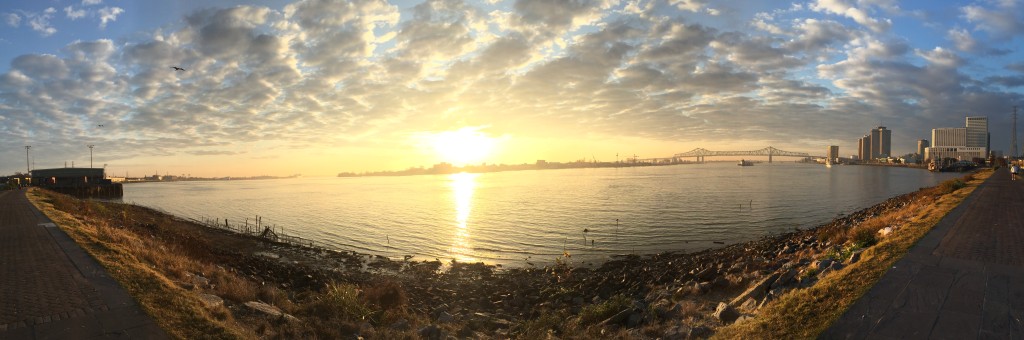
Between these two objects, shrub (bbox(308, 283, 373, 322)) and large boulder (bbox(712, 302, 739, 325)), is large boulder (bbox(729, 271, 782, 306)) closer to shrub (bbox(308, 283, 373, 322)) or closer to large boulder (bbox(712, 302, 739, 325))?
large boulder (bbox(712, 302, 739, 325))

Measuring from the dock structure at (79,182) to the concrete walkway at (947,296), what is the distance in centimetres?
12889

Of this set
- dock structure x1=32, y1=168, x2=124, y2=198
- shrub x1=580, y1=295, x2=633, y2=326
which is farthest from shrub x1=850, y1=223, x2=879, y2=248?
dock structure x1=32, y1=168, x2=124, y2=198

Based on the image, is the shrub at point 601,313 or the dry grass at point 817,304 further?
the shrub at point 601,313

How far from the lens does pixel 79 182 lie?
103750mm

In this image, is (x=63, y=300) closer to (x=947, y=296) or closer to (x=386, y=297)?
(x=386, y=297)

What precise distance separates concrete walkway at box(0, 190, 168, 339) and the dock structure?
11156 cm

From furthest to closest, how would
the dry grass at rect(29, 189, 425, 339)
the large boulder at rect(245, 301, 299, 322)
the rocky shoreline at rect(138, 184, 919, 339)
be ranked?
1. the rocky shoreline at rect(138, 184, 919, 339)
2. the large boulder at rect(245, 301, 299, 322)
3. the dry grass at rect(29, 189, 425, 339)

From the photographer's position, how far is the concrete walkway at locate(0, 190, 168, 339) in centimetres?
757

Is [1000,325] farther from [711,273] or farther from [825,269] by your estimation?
[711,273]

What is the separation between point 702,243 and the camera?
1118 inches

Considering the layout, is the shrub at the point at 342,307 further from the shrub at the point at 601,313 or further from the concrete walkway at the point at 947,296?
the concrete walkway at the point at 947,296

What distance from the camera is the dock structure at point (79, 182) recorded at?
97.5 metres

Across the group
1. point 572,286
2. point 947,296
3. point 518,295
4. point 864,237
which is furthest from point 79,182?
point 947,296

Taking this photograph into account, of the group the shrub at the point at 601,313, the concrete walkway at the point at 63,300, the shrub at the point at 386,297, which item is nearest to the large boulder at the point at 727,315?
the shrub at the point at 601,313
